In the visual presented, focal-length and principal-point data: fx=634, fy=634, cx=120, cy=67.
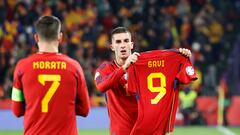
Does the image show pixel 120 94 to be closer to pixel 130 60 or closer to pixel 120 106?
pixel 120 106

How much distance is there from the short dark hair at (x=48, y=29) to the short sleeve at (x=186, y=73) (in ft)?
6.55

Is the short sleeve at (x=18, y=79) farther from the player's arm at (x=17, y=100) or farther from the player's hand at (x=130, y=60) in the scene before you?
the player's hand at (x=130, y=60)

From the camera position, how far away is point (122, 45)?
→ 7000 mm

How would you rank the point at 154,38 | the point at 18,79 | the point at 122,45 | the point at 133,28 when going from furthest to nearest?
the point at 133,28 < the point at 154,38 < the point at 122,45 < the point at 18,79

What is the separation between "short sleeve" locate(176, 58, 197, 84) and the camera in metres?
6.85

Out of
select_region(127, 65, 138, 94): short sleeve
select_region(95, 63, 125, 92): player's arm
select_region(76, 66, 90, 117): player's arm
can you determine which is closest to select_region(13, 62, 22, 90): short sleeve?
select_region(76, 66, 90, 117): player's arm

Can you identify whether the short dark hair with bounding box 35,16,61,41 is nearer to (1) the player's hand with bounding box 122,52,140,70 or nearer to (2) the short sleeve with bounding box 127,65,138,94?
(1) the player's hand with bounding box 122,52,140,70

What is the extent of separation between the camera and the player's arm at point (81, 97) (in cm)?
550

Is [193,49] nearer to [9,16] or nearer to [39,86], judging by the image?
[9,16]

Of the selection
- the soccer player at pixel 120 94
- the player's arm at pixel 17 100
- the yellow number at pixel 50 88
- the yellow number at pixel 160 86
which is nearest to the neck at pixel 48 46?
the yellow number at pixel 50 88

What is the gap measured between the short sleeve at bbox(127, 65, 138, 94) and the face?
0.20 metres

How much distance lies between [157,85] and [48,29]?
1.97 meters

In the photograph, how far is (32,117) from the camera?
5.38 metres

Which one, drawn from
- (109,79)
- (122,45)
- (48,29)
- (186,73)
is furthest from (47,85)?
(186,73)
